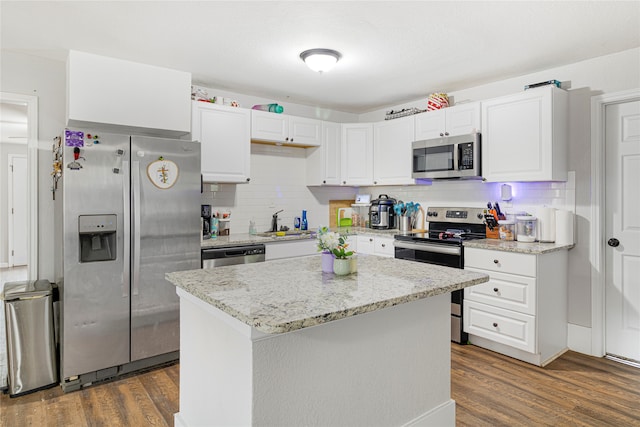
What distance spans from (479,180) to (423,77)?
1152 millimetres

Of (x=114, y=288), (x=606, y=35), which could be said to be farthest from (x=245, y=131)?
(x=606, y=35)

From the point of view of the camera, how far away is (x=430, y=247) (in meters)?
3.67

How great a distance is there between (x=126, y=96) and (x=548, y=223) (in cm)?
364

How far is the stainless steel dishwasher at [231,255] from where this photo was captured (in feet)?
10.9

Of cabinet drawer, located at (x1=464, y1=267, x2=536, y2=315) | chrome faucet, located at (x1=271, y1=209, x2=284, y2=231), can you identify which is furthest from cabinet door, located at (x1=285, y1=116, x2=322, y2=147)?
cabinet drawer, located at (x1=464, y1=267, x2=536, y2=315)

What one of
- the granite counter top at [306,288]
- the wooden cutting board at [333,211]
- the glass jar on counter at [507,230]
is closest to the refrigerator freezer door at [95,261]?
the granite counter top at [306,288]

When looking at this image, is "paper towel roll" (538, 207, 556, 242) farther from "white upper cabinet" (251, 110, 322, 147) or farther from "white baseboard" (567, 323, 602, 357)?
"white upper cabinet" (251, 110, 322, 147)

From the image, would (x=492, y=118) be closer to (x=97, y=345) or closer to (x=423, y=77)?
(x=423, y=77)

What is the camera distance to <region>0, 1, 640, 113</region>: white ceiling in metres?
2.40

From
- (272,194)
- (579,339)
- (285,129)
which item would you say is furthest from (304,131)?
(579,339)

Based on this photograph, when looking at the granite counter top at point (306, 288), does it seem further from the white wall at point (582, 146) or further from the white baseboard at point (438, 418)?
the white wall at point (582, 146)

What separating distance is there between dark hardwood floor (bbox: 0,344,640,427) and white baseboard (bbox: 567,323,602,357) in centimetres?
16

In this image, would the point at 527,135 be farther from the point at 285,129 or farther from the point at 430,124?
the point at 285,129

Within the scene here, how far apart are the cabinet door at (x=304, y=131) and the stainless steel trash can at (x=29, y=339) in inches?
104
